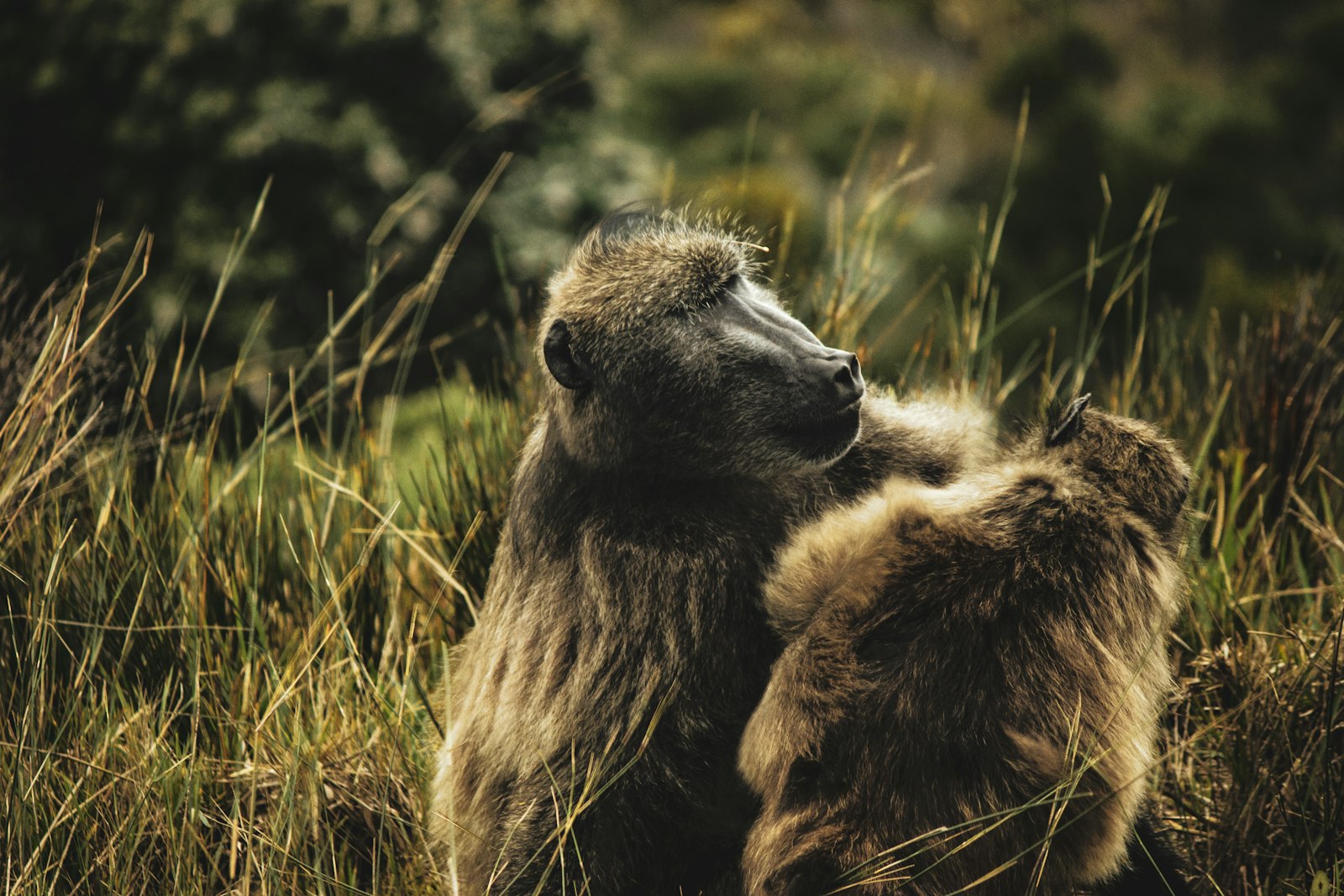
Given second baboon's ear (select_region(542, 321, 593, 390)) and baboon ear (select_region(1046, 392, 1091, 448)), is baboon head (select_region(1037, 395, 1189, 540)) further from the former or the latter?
second baboon's ear (select_region(542, 321, 593, 390))

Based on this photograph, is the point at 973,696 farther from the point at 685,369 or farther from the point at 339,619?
the point at 339,619

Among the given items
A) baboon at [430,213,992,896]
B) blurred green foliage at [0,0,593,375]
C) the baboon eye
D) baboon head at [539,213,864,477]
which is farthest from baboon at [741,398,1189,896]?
blurred green foliage at [0,0,593,375]

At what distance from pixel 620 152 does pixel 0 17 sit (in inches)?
163

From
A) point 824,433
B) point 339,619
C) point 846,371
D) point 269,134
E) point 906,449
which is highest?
point 846,371

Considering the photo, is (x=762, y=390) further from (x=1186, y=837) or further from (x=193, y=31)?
(x=193, y=31)

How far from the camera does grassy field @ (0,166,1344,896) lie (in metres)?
2.50

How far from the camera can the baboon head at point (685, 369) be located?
87.4 inches

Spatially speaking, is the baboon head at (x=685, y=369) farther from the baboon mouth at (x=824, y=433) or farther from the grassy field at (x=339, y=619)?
the grassy field at (x=339, y=619)

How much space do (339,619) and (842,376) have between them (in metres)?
1.26

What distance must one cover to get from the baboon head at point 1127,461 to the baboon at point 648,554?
377 millimetres

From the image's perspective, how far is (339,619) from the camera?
2.73 meters

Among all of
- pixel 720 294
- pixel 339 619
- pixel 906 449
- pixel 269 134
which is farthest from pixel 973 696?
pixel 269 134

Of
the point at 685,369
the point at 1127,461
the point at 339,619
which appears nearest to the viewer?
the point at 1127,461

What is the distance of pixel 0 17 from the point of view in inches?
324
